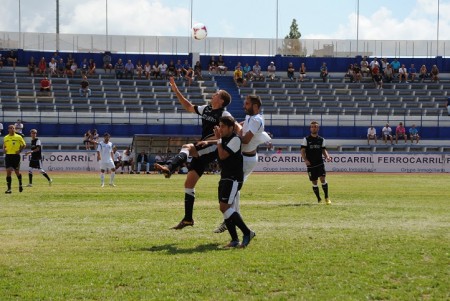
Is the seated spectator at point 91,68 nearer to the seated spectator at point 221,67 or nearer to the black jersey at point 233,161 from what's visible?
the seated spectator at point 221,67

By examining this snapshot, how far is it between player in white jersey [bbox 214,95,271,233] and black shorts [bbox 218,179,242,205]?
0.85 metres

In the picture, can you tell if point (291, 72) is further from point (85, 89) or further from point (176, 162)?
point (176, 162)

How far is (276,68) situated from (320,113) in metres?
10.3

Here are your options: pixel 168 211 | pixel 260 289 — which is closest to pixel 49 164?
pixel 168 211

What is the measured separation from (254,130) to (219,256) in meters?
2.53

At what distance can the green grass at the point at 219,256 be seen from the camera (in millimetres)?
8680

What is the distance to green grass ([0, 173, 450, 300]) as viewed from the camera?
868cm

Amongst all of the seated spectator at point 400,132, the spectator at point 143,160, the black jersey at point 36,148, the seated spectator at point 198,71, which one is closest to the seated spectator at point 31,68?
the seated spectator at point 198,71

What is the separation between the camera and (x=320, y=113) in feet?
188

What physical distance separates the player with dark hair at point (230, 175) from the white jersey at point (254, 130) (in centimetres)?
66

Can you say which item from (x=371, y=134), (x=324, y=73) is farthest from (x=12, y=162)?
(x=324, y=73)

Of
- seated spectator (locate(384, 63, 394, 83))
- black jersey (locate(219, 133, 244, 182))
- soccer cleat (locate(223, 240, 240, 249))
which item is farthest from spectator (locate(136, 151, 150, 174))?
soccer cleat (locate(223, 240, 240, 249))

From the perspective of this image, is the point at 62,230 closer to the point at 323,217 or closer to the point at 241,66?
the point at 323,217

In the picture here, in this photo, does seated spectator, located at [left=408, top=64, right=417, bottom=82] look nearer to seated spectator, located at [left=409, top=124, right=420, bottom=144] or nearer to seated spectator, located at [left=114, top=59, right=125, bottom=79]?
seated spectator, located at [left=409, top=124, right=420, bottom=144]
